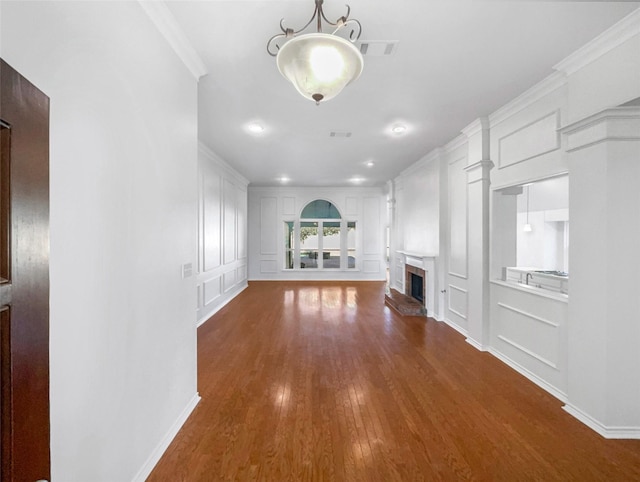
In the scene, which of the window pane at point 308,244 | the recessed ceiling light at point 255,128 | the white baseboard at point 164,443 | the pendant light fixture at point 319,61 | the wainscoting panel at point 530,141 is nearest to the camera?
the pendant light fixture at point 319,61

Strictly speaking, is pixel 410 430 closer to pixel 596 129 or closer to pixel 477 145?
pixel 596 129

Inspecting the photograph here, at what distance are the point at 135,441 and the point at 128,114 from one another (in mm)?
1857

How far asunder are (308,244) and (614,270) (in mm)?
7563

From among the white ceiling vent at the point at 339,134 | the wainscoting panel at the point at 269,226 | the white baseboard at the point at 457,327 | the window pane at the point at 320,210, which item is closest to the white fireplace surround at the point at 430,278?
the white baseboard at the point at 457,327

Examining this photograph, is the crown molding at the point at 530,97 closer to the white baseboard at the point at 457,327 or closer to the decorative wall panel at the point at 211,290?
the white baseboard at the point at 457,327

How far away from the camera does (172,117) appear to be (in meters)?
2.05

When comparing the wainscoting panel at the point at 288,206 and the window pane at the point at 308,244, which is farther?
the window pane at the point at 308,244

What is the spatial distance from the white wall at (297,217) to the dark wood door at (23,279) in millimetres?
8168

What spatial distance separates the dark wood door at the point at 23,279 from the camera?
0.66m

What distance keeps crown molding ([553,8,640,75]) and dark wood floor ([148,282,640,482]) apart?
9.49 ft

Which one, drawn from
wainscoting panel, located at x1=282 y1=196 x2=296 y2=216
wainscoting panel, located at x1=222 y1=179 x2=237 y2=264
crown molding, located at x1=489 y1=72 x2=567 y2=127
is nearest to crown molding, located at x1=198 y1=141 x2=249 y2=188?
wainscoting panel, located at x1=222 y1=179 x2=237 y2=264

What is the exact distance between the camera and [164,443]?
1940 millimetres

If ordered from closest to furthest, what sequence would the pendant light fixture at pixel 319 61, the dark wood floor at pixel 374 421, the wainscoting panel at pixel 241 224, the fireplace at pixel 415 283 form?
the pendant light fixture at pixel 319 61
the dark wood floor at pixel 374 421
the fireplace at pixel 415 283
the wainscoting panel at pixel 241 224

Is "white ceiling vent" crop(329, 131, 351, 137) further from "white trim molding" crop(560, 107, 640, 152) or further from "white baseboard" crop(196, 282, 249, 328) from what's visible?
"white baseboard" crop(196, 282, 249, 328)
